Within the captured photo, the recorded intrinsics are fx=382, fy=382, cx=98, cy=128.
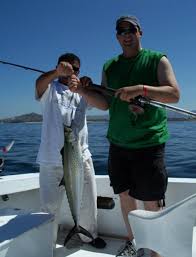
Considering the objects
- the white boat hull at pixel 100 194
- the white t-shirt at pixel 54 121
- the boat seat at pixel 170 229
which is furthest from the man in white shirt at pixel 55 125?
the boat seat at pixel 170 229

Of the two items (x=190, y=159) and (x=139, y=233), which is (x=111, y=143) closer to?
(x=139, y=233)

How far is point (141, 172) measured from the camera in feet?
10.5

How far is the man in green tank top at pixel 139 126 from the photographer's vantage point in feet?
10.3

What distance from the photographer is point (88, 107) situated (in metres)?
4.07

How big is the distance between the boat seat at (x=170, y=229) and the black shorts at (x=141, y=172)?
3.12 feet

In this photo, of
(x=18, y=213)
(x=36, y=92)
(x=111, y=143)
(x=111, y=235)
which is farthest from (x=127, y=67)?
(x=111, y=235)

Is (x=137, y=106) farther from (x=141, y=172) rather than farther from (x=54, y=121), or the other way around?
(x=54, y=121)

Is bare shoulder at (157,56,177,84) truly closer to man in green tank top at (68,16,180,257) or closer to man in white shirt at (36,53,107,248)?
man in green tank top at (68,16,180,257)

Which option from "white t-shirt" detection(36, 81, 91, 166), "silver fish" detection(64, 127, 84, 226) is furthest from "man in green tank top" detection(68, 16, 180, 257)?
"white t-shirt" detection(36, 81, 91, 166)

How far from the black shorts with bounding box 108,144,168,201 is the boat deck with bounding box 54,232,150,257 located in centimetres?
99

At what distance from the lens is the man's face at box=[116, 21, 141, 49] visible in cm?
322

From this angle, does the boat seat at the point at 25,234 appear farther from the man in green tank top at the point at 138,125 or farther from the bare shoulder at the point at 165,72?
the bare shoulder at the point at 165,72

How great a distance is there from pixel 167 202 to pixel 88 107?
1369 mm

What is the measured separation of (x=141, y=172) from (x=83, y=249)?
1390 millimetres
